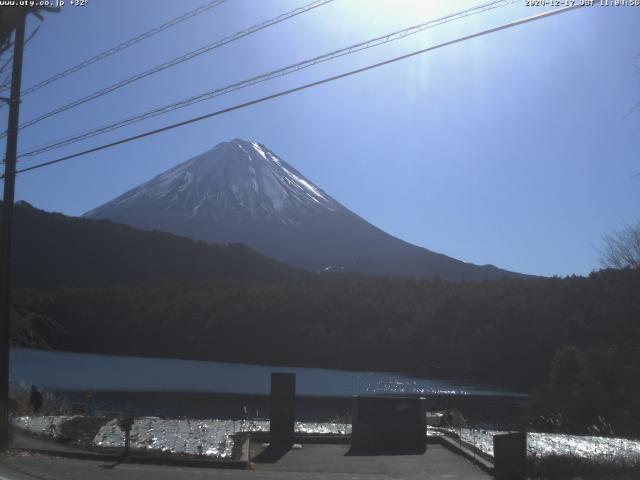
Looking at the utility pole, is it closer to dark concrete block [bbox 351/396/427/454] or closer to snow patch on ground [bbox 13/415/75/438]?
snow patch on ground [bbox 13/415/75/438]

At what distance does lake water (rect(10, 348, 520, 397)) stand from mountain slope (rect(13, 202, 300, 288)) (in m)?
27.9

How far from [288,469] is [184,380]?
4757 centimetres

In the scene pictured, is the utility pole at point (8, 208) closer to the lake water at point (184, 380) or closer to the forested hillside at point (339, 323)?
the lake water at point (184, 380)

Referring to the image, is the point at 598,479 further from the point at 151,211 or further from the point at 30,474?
the point at 151,211

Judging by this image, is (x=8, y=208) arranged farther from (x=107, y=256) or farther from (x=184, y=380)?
(x=107, y=256)

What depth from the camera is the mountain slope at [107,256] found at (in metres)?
103

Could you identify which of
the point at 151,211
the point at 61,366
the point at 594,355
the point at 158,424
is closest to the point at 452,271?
the point at 151,211

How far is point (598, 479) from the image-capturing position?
1161 cm

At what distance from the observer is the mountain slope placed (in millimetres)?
103250

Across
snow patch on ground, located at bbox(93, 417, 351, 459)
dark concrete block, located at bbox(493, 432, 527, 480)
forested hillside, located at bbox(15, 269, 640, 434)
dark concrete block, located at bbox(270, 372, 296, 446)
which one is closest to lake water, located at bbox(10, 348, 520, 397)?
forested hillside, located at bbox(15, 269, 640, 434)

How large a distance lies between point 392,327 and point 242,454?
76.5 metres

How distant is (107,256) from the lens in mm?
110250

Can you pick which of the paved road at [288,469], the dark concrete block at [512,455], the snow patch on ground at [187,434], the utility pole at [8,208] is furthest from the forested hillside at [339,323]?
the dark concrete block at [512,455]

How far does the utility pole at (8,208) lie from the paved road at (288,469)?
2738 mm
